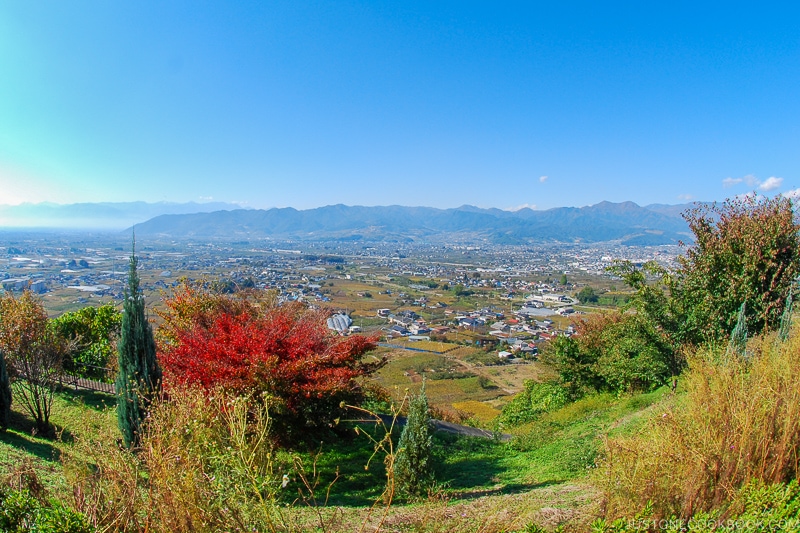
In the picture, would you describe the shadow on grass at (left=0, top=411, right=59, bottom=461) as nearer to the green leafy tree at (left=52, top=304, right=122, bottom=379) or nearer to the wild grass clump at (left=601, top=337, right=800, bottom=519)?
the green leafy tree at (left=52, top=304, right=122, bottom=379)

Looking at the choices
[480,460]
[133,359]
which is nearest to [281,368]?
[133,359]

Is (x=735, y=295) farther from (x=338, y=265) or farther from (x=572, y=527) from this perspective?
(x=338, y=265)

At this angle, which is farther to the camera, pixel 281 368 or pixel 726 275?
pixel 726 275

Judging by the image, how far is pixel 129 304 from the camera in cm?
707

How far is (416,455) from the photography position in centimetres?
607

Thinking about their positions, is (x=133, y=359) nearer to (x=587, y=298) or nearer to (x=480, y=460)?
(x=480, y=460)

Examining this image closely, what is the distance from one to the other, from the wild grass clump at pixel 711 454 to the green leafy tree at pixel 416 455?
3354mm

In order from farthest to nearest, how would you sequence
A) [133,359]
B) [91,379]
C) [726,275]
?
1. [91,379]
2. [726,275]
3. [133,359]

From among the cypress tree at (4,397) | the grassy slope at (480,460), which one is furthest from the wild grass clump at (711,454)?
the cypress tree at (4,397)

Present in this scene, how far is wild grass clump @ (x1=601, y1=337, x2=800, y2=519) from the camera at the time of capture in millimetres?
2625

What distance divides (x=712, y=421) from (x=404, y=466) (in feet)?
13.8

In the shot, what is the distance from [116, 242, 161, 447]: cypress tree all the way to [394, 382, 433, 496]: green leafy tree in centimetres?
420

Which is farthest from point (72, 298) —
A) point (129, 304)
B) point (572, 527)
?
point (572, 527)

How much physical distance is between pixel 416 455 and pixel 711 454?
414 centimetres
